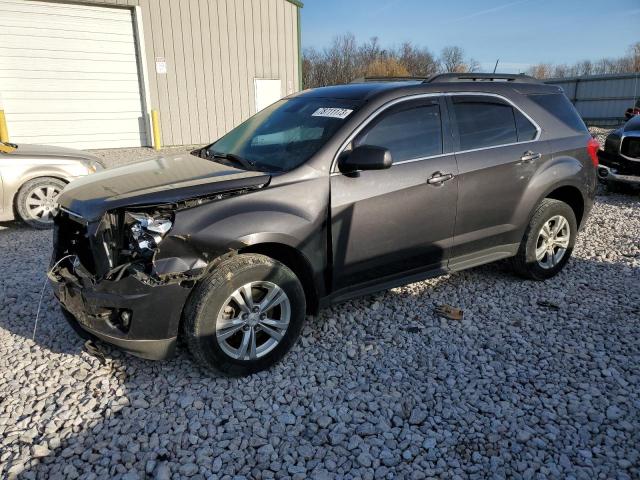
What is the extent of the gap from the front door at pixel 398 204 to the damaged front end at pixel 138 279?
1071 millimetres

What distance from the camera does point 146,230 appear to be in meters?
2.91

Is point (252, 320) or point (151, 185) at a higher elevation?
point (151, 185)

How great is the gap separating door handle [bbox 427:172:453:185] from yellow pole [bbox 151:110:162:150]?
11.9 m

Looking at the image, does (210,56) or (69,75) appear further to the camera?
(210,56)

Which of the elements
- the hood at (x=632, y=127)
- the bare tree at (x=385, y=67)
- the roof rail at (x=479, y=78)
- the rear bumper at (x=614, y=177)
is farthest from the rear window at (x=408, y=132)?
the bare tree at (x=385, y=67)

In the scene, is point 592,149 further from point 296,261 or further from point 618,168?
point 618,168

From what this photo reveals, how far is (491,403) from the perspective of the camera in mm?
3031

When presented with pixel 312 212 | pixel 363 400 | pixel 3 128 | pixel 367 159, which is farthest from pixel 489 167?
pixel 3 128

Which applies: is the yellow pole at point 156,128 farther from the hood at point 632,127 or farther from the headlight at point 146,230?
the headlight at point 146,230

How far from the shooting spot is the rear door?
4.05 meters

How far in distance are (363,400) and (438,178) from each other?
5.90 feet

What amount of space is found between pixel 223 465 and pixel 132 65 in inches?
529

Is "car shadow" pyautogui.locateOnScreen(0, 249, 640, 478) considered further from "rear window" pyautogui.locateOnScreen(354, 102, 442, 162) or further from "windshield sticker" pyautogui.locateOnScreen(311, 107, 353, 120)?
"windshield sticker" pyautogui.locateOnScreen(311, 107, 353, 120)

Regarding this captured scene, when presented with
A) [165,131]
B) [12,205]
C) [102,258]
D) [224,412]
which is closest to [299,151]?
[102,258]
